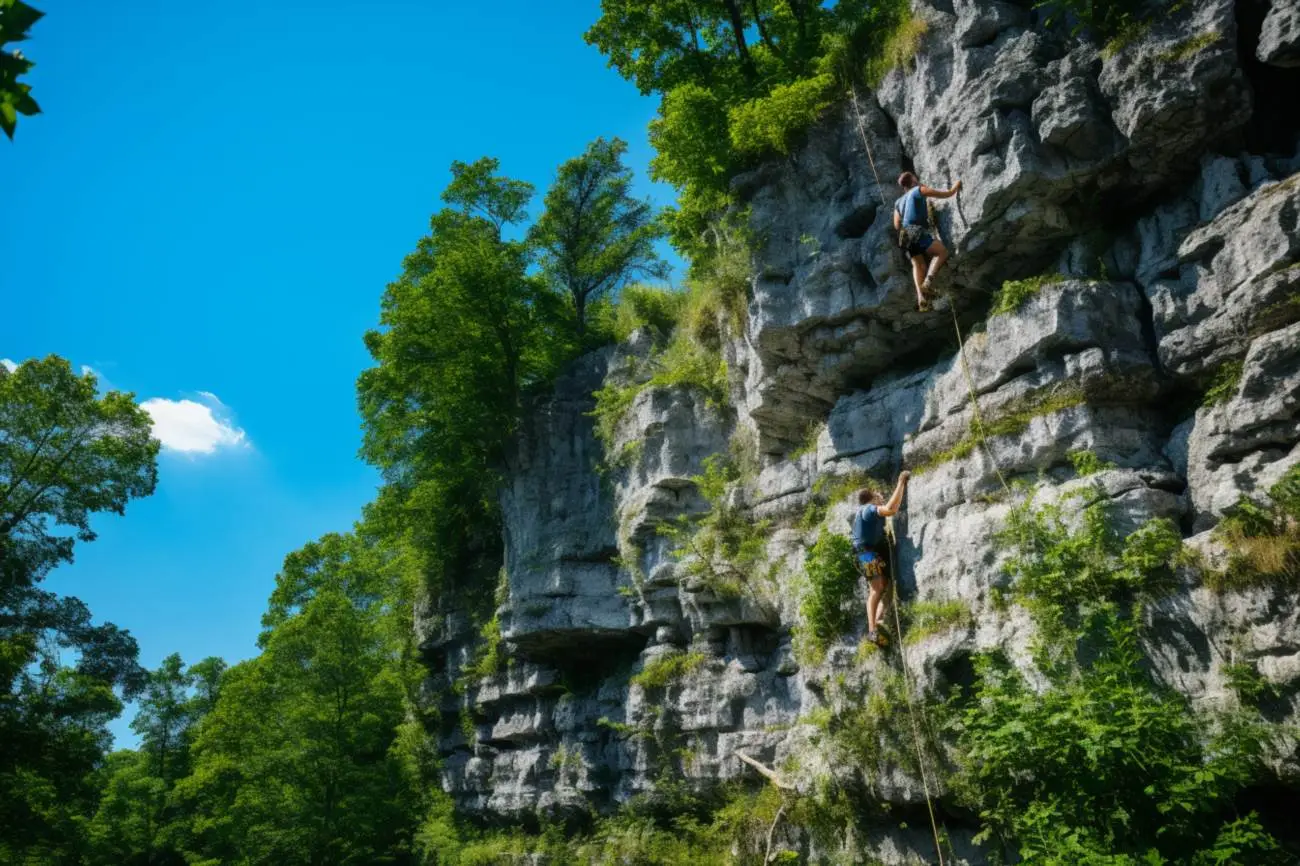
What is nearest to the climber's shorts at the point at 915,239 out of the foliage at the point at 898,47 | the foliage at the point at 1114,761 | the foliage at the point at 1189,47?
the foliage at the point at 1189,47

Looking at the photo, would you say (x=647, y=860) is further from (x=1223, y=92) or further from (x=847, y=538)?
(x=1223, y=92)

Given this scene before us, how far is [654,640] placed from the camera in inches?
635

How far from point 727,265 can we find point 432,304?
1028 cm

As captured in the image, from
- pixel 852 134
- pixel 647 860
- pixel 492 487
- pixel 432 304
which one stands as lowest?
pixel 647 860

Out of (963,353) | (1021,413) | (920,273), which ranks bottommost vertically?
(1021,413)

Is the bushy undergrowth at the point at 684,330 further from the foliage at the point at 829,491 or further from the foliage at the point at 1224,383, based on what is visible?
the foliage at the point at 1224,383

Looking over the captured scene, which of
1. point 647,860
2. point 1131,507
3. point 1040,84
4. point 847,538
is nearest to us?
point 1131,507

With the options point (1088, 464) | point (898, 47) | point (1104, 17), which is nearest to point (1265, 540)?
point (1088, 464)

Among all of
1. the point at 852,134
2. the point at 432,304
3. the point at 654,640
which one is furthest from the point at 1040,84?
the point at 432,304

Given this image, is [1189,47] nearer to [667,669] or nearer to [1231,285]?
[1231,285]

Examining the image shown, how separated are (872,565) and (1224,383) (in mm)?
4376

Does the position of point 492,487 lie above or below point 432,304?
below

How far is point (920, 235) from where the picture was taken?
35.2 ft

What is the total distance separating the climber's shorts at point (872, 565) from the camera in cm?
1031
